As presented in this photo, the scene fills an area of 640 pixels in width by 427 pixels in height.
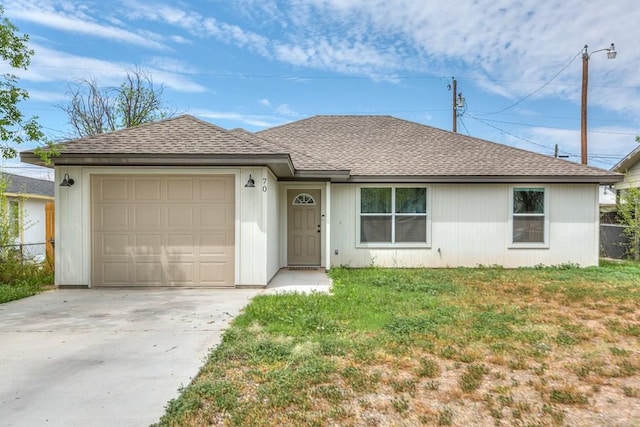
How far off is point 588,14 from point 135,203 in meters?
12.3

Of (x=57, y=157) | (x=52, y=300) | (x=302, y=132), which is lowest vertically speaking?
(x=52, y=300)

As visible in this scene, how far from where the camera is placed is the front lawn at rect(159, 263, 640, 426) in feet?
9.23

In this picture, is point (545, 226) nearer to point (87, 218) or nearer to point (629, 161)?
point (629, 161)

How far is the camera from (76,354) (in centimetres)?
401

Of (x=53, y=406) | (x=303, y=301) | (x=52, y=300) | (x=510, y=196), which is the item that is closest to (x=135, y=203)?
(x=52, y=300)

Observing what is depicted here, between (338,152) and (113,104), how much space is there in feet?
54.2

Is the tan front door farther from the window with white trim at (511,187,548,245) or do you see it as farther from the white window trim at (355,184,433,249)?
the window with white trim at (511,187,548,245)

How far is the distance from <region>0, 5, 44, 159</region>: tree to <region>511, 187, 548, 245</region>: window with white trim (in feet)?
36.3

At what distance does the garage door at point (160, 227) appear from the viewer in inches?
304

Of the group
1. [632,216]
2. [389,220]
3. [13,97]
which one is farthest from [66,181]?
[632,216]

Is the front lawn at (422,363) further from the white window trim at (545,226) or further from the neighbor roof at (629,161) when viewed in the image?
the neighbor roof at (629,161)

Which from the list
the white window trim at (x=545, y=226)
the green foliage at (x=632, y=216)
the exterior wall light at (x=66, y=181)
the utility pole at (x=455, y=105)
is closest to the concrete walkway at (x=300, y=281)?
the exterior wall light at (x=66, y=181)

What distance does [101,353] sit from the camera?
4.04 meters

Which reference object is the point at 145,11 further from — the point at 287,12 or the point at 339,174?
the point at 339,174
